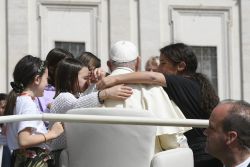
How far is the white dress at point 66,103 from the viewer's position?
22.1ft

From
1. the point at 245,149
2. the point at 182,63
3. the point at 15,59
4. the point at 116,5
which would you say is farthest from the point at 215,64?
the point at 245,149

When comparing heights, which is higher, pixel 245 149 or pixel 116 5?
pixel 116 5

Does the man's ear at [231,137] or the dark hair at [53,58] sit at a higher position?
the dark hair at [53,58]

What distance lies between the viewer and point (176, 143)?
21.8ft

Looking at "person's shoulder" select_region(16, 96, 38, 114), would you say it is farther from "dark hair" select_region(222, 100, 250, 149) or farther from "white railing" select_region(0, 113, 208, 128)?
"dark hair" select_region(222, 100, 250, 149)

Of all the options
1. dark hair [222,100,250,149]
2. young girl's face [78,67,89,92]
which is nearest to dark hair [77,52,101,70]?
young girl's face [78,67,89,92]

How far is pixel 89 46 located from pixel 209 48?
294 cm

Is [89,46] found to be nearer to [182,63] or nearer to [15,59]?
[15,59]

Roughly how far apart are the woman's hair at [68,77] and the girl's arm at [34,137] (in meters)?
0.49

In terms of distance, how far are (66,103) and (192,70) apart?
937 millimetres

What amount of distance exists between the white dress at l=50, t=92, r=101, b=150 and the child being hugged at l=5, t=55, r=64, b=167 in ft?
0.24

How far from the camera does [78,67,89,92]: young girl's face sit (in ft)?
24.0

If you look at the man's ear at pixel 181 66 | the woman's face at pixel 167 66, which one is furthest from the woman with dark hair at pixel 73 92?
the man's ear at pixel 181 66

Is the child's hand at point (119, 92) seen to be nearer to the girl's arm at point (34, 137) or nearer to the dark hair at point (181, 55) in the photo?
the girl's arm at point (34, 137)
